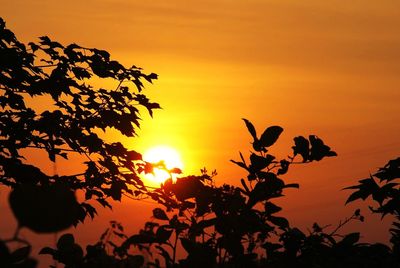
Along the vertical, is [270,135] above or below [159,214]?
above

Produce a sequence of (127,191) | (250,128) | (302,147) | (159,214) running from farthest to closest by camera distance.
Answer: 1. (127,191)
2. (159,214)
3. (302,147)
4. (250,128)

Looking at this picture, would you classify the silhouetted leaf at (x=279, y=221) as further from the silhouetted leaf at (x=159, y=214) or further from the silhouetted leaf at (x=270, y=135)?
the silhouetted leaf at (x=159, y=214)

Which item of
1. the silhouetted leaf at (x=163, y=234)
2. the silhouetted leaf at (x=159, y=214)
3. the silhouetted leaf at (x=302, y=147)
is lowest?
the silhouetted leaf at (x=163, y=234)

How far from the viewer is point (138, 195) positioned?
26.5ft

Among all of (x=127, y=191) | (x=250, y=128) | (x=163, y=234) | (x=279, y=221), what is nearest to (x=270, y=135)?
(x=250, y=128)

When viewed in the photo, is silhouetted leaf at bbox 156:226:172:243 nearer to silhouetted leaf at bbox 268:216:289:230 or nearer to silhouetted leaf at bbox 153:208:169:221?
silhouetted leaf at bbox 153:208:169:221

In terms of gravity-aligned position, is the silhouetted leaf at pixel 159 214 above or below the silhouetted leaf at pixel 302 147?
below

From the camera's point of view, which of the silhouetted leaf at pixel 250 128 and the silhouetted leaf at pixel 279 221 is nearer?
the silhouetted leaf at pixel 250 128

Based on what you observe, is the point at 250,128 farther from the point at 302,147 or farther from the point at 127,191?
the point at 127,191

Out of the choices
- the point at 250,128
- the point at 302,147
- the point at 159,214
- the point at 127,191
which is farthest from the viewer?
the point at 127,191

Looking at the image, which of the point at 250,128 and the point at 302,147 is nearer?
the point at 250,128

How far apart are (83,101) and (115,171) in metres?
1.08

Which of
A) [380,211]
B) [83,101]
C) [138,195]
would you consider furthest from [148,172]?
[380,211]

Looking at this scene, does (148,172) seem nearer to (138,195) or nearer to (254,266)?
(138,195)
